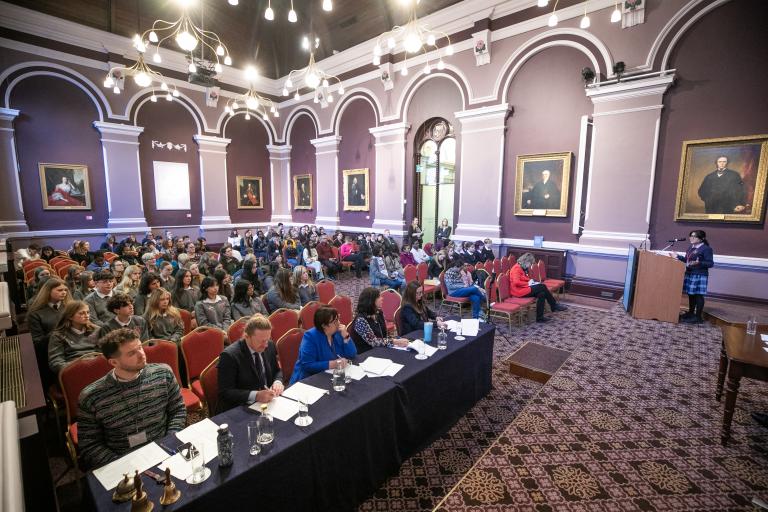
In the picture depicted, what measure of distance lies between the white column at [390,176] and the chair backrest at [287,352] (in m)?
8.12

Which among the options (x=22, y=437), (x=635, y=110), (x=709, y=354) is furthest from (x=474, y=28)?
(x=22, y=437)

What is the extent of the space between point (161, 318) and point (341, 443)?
8.57 ft

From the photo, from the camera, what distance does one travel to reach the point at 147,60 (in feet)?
38.8

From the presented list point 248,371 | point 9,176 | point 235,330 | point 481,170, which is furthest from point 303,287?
point 9,176

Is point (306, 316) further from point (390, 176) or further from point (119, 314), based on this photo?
point (390, 176)

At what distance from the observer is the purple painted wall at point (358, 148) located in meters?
12.2

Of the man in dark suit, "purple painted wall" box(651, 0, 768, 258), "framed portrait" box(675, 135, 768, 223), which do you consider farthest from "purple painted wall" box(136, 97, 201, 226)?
"framed portrait" box(675, 135, 768, 223)

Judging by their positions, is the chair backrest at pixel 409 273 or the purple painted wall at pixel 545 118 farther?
the purple painted wall at pixel 545 118

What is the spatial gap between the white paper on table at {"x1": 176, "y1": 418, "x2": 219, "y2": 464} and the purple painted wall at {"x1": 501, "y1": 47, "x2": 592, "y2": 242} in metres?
8.36

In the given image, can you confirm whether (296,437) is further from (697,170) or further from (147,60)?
(147,60)

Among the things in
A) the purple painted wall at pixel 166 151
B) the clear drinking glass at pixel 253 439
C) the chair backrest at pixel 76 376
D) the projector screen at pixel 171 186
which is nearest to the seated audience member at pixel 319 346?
the clear drinking glass at pixel 253 439

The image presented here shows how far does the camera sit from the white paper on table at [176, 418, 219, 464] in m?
1.90

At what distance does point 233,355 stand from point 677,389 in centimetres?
437

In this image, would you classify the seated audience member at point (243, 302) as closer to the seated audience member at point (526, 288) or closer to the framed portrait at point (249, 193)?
the seated audience member at point (526, 288)
